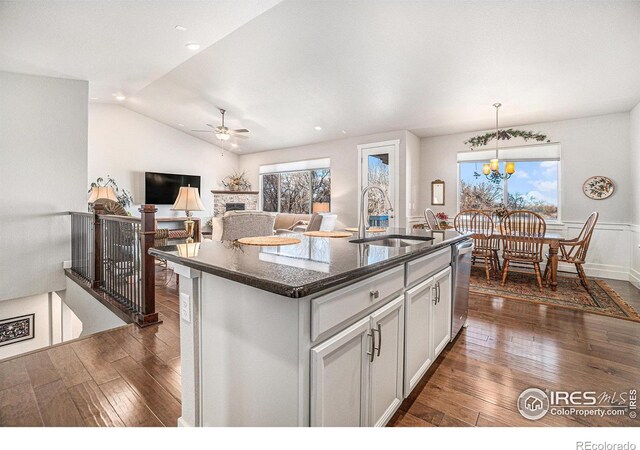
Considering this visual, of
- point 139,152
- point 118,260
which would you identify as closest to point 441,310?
point 118,260

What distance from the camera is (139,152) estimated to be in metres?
7.19

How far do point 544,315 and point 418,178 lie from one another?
382 centimetres

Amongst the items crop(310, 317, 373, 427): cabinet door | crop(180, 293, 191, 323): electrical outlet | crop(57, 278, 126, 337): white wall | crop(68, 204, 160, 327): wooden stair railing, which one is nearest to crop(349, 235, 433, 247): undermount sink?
crop(310, 317, 373, 427): cabinet door

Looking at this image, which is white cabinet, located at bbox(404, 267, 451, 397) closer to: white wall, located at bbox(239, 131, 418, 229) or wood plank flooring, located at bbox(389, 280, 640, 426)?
wood plank flooring, located at bbox(389, 280, 640, 426)

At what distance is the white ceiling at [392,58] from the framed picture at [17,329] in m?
3.28

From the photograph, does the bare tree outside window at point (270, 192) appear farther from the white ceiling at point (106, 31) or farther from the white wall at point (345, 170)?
the white ceiling at point (106, 31)

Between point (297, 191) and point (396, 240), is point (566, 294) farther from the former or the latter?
point (297, 191)

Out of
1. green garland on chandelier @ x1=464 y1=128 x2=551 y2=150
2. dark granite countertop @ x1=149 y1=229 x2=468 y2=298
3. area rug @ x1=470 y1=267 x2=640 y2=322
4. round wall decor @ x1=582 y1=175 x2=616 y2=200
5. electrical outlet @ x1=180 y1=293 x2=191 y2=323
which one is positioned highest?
green garland on chandelier @ x1=464 y1=128 x2=551 y2=150

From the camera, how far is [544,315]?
3.14m

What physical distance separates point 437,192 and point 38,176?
254 inches

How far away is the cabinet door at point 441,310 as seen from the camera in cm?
202

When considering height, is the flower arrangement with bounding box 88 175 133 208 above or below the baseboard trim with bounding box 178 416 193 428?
above

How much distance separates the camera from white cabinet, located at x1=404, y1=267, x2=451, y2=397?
1.68 m

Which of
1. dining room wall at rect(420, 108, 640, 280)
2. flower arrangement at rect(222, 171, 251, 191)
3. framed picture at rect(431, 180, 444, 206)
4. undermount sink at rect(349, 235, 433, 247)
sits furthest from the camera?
flower arrangement at rect(222, 171, 251, 191)
